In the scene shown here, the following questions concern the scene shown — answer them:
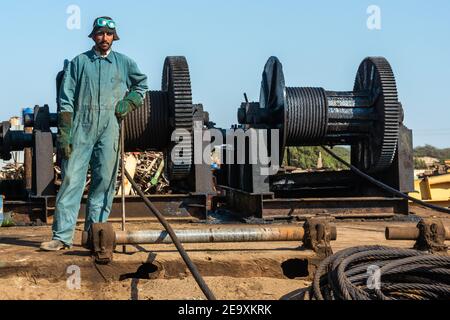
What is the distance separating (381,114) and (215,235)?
475cm

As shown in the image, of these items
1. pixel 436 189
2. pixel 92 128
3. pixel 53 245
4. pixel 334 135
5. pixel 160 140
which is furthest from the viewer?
pixel 436 189

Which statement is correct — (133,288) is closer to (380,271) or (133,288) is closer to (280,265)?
(280,265)

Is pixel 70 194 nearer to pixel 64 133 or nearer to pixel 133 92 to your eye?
pixel 64 133

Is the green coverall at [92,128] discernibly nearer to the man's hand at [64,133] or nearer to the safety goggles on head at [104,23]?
the man's hand at [64,133]

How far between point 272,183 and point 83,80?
15.3 feet

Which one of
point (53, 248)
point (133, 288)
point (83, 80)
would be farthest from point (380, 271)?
point (83, 80)

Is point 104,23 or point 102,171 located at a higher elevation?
point 104,23

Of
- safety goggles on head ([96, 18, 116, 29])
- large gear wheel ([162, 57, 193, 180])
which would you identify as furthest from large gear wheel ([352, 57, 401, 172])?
safety goggles on head ([96, 18, 116, 29])

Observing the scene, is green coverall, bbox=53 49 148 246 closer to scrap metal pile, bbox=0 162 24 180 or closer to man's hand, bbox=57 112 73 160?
man's hand, bbox=57 112 73 160

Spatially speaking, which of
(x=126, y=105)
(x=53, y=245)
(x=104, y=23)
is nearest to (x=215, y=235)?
(x=53, y=245)

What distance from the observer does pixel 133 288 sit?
439 centimetres

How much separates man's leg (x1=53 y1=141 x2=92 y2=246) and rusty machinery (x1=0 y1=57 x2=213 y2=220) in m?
2.96

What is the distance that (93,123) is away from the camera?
5.16 meters

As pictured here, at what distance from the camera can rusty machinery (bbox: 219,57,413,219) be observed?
8.38 m
